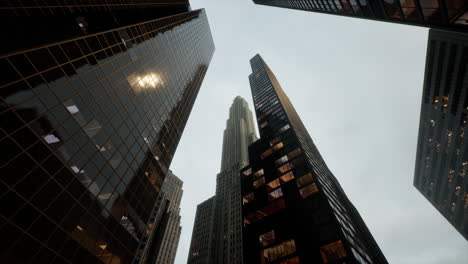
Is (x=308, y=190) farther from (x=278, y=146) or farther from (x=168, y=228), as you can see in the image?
(x=168, y=228)

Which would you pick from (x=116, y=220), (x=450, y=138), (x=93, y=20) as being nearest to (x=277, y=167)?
(x=116, y=220)

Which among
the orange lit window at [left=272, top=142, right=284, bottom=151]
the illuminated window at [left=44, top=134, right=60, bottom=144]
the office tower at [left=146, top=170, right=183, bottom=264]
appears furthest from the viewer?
the office tower at [left=146, top=170, right=183, bottom=264]

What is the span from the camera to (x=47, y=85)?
61.8ft

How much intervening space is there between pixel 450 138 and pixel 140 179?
83814 millimetres

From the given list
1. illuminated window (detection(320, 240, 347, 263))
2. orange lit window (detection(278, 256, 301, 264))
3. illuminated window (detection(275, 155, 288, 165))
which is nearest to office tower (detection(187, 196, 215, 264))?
illuminated window (detection(275, 155, 288, 165))

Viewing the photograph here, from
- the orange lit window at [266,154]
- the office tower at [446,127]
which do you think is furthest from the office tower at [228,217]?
the office tower at [446,127]

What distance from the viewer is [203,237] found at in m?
121

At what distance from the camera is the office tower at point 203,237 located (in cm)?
10668

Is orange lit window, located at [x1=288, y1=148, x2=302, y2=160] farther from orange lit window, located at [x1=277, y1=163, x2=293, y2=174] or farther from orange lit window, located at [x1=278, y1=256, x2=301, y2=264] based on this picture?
orange lit window, located at [x1=278, y1=256, x2=301, y2=264]

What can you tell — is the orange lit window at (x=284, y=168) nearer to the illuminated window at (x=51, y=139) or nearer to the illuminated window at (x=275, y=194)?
the illuminated window at (x=275, y=194)

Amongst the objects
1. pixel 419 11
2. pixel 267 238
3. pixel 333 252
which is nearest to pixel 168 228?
pixel 267 238

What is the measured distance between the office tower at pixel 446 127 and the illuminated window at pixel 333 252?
51.0 meters

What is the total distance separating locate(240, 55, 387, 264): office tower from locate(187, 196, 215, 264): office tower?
240 ft

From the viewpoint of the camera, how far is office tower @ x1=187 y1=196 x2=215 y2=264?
4200 inches
